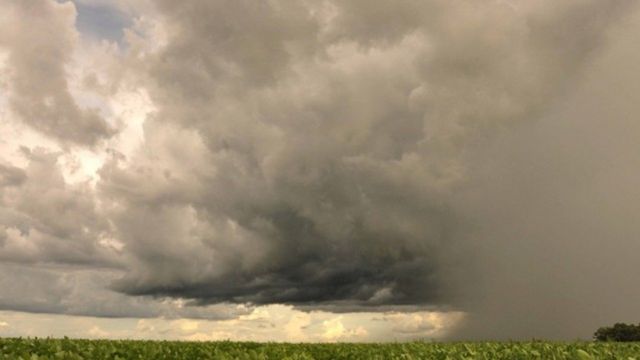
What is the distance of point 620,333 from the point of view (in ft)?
319

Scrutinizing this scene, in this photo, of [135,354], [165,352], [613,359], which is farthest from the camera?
[165,352]

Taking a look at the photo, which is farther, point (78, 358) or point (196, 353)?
point (196, 353)

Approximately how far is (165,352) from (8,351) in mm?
5140

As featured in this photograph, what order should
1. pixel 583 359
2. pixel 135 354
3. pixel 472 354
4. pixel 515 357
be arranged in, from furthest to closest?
pixel 135 354, pixel 515 357, pixel 472 354, pixel 583 359

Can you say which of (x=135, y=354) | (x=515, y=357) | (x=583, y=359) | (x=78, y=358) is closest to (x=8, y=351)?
(x=135, y=354)

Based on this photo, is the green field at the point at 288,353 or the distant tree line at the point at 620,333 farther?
the distant tree line at the point at 620,333

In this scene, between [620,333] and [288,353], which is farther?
[620,333]

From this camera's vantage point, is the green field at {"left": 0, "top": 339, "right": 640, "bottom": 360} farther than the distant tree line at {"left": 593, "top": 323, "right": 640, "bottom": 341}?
No

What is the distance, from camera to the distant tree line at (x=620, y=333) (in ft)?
313

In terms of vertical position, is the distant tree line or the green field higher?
the distant tree line

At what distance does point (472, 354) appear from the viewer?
44.6 feet

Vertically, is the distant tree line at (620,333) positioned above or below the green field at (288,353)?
above

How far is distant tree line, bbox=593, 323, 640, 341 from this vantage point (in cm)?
9525

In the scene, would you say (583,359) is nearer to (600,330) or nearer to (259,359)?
(259,359)
